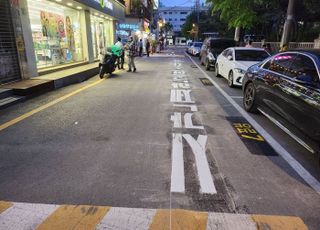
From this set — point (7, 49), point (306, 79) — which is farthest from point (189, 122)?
point (7, 49)

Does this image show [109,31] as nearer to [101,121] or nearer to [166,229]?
A: [101,121]

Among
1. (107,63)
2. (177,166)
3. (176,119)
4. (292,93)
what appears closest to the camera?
(177,166)

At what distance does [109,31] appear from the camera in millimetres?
24859

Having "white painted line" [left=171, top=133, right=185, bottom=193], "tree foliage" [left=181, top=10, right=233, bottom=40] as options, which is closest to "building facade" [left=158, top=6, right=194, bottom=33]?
"tree foliage" [left=181, top=10, right=233, bottom=40]

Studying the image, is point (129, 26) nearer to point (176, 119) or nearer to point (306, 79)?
point (176, 119)

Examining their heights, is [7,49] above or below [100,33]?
below

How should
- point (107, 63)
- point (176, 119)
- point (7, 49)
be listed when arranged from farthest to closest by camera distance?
point (107, 63) → point (7, 49) → point (176, 119)

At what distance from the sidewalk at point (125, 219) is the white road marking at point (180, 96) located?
5397 millimetres

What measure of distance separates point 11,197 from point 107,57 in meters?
10.2

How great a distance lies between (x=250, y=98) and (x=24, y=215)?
18.1 ft

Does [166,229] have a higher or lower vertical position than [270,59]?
lower

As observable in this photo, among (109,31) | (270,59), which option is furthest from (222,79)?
(109,31)

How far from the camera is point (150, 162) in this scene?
4.17m

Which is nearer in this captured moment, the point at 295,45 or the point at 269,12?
the point at 295,45
